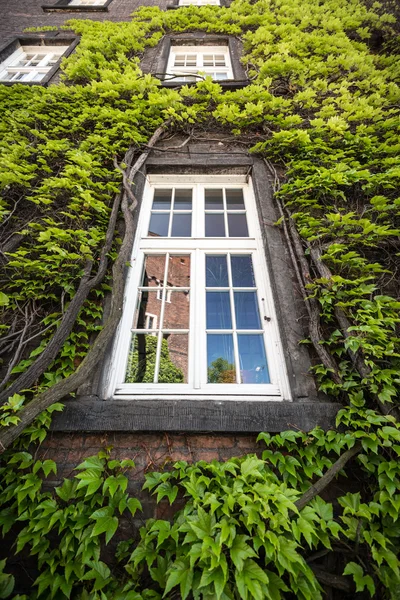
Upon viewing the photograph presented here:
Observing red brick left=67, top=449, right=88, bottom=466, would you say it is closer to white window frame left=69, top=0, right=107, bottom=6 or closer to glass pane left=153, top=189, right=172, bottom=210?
glass pane left=153, top=189, right=172, bottom=210

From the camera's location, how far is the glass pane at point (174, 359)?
2.21 m

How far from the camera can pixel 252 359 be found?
2.32 meters

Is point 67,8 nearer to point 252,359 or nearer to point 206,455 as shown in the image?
point 252,359

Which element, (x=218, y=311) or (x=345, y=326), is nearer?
(x=345, y=326)

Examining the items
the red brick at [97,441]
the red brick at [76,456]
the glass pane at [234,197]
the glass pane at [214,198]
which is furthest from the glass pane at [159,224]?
the red brick at [76,456]

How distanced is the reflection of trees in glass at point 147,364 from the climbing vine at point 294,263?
14.8 inches

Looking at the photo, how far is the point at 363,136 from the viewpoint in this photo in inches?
128

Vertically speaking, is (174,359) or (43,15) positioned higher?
(43,15)

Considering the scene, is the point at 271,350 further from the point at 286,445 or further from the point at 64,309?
the point at 64,309

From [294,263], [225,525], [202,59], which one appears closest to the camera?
[225,525]

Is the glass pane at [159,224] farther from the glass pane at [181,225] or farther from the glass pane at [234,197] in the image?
the glass pane at [234,197]

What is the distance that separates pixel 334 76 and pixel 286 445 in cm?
563

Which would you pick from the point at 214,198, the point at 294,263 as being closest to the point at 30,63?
the point at 214,198

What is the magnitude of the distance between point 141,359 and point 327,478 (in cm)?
164
